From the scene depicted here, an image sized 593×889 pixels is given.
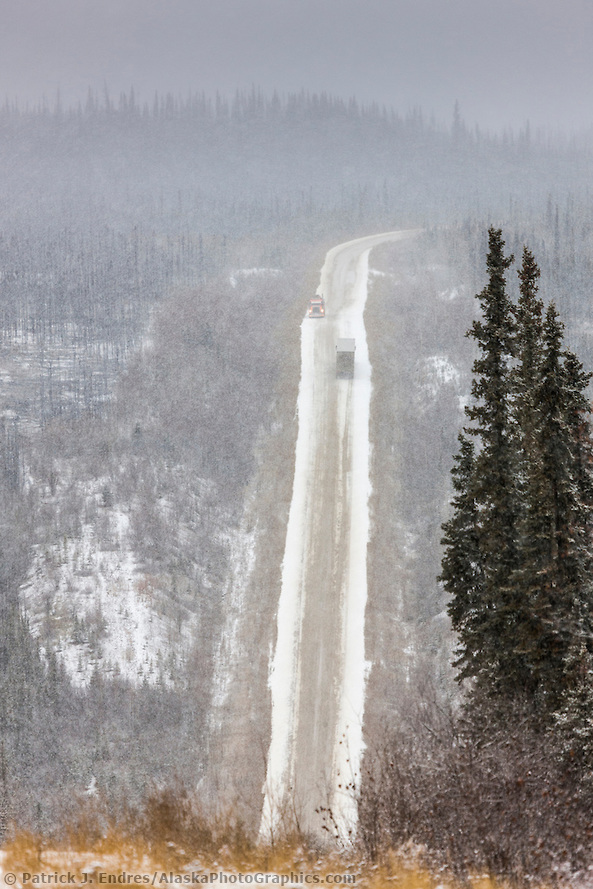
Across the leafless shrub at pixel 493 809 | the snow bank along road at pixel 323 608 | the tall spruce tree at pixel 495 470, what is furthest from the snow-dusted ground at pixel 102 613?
the leafless shrub at pixel 493 809

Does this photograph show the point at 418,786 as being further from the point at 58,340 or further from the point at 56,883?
the point at 58,340

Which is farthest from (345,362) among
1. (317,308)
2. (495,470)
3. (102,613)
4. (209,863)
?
(209,863)

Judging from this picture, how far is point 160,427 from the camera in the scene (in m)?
45.0

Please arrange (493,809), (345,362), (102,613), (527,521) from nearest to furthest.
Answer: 1. (493,809)
2. (527,521)
3. (102,613)
4. (345,362)

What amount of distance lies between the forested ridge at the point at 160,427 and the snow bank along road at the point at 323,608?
1.39m

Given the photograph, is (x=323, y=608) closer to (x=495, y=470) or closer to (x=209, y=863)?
(x=495, y=470)

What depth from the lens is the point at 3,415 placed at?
1767 inches

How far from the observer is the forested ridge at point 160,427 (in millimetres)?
25828

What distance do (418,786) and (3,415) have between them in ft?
122

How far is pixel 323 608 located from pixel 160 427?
58.7 feet

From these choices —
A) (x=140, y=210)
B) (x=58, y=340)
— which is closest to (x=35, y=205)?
(x=140, y=210)

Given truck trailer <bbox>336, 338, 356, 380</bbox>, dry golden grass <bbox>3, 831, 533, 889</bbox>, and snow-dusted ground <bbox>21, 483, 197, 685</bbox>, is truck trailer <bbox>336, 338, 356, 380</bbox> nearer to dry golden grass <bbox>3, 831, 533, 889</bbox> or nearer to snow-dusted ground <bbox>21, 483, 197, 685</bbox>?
snow-dusted ground <bbox>21, 483, 197, 685</bbox>

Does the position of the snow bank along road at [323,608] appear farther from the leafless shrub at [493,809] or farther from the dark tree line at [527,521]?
the dark tree line at [527,521]

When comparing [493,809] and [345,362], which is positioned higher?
[345,362]
